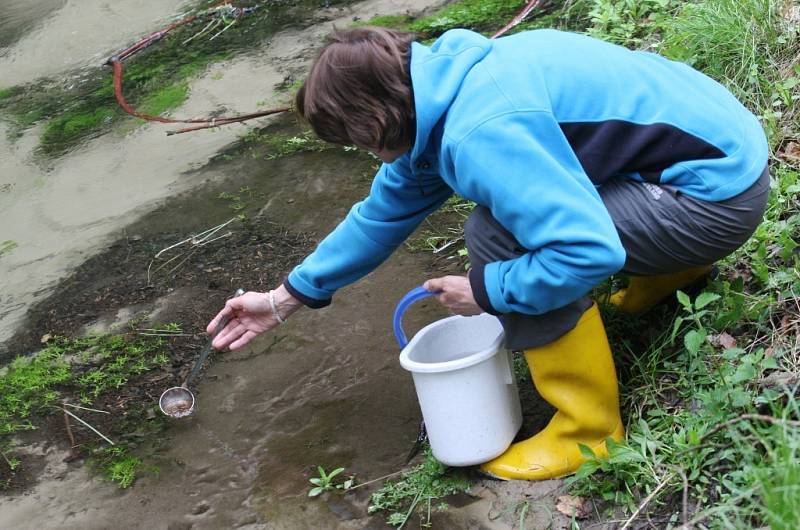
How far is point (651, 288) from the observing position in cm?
257

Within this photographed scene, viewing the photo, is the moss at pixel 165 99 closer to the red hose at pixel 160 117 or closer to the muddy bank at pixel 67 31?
the red hose at pixel 160 117

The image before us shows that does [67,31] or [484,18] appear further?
[67,31]

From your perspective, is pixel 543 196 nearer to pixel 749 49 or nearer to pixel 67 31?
pixel 749 49

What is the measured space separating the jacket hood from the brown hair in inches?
1.7

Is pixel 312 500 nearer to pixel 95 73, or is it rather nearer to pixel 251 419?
pixel 251 419

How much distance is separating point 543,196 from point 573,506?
2.65ft

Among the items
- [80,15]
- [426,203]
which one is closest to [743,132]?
[426,203]

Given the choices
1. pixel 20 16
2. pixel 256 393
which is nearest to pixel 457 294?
pixel 256 393

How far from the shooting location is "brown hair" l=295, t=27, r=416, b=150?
2.00 m

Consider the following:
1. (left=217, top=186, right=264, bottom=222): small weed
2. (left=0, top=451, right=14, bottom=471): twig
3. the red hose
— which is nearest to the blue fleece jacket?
(left=0, top=451, right=14, bottom=471): twig

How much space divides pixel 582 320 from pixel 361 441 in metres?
0.85

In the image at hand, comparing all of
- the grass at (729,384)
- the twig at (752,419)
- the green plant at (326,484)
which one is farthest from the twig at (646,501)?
the green plant at (326,484)

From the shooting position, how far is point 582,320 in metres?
2.18

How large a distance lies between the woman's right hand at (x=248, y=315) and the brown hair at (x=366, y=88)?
2.35 feet
